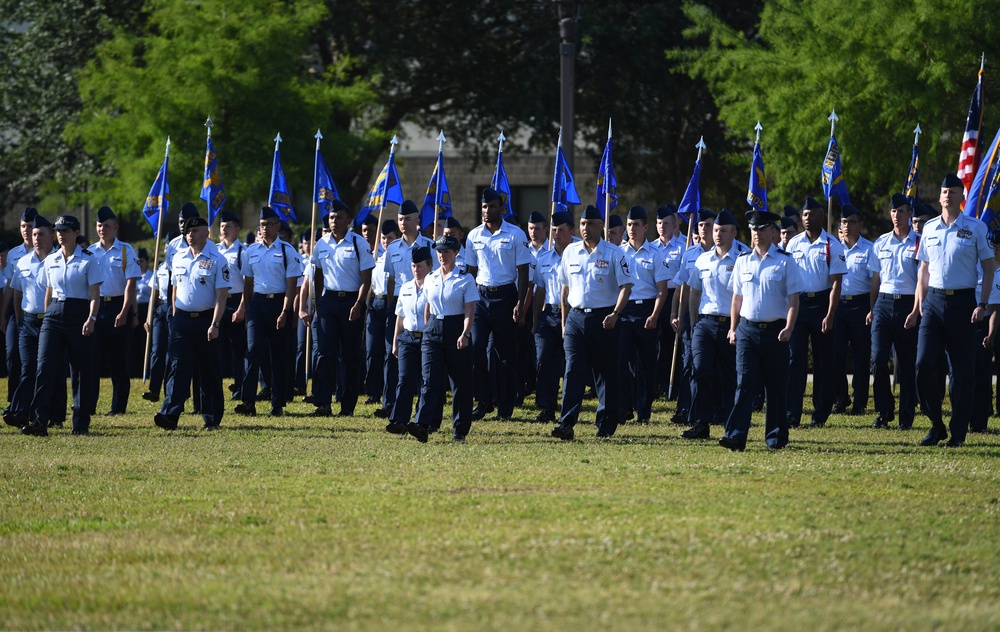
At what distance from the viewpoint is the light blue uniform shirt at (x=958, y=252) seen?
1201 centimetres

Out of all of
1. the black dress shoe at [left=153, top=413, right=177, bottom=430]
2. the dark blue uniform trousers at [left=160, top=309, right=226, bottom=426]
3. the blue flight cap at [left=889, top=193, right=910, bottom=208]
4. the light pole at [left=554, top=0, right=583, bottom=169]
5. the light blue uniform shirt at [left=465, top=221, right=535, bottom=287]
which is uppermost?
the light pole at [left=554, top=0, right=583, bottom=169]

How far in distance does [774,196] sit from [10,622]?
21793 mm

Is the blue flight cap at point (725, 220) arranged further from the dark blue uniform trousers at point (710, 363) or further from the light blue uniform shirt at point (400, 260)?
the light blue uniform shirt at point (400, 260)

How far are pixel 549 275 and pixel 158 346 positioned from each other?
5.22 meters

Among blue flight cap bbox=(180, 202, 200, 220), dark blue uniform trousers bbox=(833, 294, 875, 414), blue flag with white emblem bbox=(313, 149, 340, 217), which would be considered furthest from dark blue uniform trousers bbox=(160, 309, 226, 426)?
dark blue uniform trousers bbox=(833, 294, 875, 414)

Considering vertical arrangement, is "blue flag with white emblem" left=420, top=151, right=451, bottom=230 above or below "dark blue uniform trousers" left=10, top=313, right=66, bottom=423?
above

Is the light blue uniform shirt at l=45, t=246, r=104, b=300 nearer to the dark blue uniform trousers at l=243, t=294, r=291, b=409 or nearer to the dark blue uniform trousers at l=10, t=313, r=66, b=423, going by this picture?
the dark blue uniform trousers at l=10, t=313, r=66, b=423

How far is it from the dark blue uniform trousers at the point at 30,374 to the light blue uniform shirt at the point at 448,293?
3.63 meters

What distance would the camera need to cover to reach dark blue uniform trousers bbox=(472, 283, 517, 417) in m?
14.4

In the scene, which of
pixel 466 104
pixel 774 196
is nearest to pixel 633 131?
pixel 466 104

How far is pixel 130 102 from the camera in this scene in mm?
29625

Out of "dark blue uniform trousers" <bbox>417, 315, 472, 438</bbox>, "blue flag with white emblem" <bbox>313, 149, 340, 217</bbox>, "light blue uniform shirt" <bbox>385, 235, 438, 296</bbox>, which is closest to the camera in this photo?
"dark blue uniform trousers" <bbox>417, 315, 472, 438</bbox>

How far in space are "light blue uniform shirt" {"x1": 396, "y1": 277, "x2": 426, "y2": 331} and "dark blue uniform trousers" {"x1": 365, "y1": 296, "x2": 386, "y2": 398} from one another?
250 centimetres

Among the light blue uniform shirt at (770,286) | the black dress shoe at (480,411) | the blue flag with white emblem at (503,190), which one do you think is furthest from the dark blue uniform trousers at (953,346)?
the blue flag with white emblem at (503,190)
